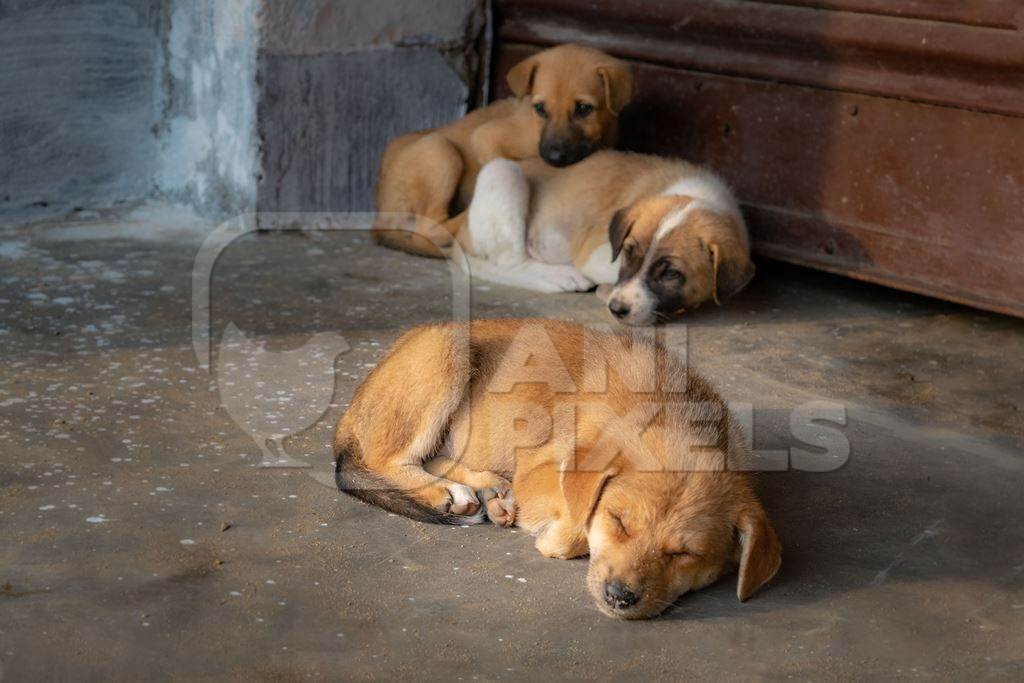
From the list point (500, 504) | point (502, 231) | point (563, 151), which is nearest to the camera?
point (500, 504)

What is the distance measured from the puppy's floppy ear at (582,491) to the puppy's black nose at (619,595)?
257 mm

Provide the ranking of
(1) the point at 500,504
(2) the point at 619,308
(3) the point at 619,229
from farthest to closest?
1. (3) the point at 619,229
2. (2) the point at 619,308
3. (1) the point at 500,504

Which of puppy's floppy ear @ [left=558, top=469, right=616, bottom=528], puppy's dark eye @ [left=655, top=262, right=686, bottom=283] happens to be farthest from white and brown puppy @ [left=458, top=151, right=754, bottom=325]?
puppy's floppy ear @ [left=558, top=469, right=616, bottom=528]

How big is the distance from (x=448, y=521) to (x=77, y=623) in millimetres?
1111

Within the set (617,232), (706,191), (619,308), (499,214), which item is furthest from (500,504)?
(499,214)

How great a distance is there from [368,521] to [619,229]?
113 inches

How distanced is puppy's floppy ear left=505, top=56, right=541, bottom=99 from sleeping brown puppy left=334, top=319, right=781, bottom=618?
10.4ft

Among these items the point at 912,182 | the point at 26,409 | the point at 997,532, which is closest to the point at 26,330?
the point at 26,409

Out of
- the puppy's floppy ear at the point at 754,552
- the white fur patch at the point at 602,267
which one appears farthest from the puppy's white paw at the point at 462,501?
the white fur patch at the point at 602,267

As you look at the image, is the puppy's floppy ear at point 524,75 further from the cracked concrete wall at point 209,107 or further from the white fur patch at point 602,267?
the cracked concrete wall at point 209,107

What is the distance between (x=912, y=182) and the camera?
6238 millimetres

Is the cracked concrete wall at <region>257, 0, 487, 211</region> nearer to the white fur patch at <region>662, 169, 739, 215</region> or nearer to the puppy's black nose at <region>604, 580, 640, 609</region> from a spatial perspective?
the white fur patch at <region>662, 169, 739, 215</region>

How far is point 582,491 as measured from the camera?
341cm

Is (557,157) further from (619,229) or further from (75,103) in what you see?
(75,103)
